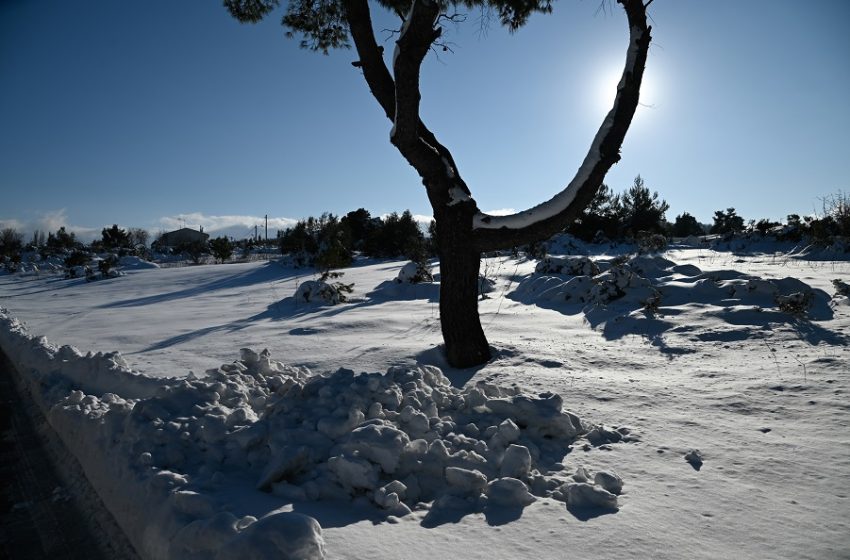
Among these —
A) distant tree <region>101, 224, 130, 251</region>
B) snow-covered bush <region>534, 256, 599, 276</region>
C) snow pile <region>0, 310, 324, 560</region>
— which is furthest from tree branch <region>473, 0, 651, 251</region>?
distant tree <region>101, 224, 130, 251</region>

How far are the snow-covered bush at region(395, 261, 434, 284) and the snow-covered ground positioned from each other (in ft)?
16.7

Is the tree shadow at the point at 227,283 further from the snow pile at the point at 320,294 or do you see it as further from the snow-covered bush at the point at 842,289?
the snow-covered bush at the point at 842,289

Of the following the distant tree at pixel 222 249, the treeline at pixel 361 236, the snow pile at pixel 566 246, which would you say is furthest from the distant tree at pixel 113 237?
the snow pile at pixel 566 246

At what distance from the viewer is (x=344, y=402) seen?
274 cm

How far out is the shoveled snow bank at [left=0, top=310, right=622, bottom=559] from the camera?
74.8 inches

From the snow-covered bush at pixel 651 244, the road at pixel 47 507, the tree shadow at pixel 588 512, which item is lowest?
the road at pixel 47 507

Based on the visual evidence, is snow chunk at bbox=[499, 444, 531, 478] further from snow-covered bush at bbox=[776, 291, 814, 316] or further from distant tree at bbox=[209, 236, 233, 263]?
distant tree at bbox=[209, 236, 233, 263]

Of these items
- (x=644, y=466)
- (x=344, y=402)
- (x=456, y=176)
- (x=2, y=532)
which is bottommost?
(x=2, y=532)

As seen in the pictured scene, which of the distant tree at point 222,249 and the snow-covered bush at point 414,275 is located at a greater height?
the distant tree at point 222,249

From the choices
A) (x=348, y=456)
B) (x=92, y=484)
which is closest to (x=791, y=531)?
(x=348, y=456)

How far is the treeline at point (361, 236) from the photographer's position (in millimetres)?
16656

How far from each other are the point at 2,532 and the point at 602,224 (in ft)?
75.8

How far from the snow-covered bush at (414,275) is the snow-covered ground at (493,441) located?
510cm

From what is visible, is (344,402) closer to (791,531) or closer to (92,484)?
(92,484)
